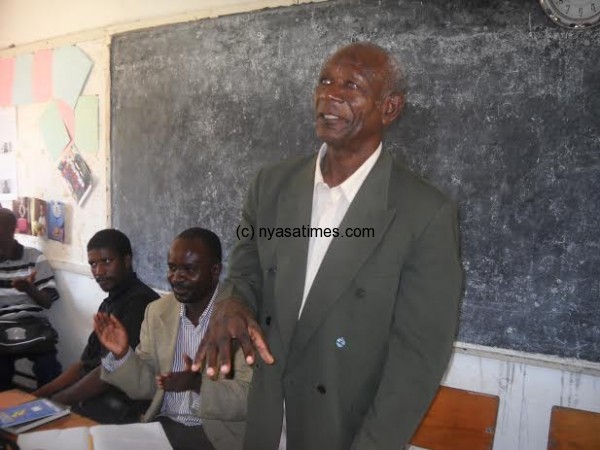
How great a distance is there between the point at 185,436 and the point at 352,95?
1.28 m

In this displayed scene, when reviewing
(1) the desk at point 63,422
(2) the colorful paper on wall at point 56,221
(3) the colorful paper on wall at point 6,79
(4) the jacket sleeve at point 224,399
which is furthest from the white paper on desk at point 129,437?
(3) the colorful paper on wall at point 6,79

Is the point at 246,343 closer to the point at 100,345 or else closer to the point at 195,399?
the point at 195,399

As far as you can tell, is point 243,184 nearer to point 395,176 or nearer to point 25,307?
point 395,176

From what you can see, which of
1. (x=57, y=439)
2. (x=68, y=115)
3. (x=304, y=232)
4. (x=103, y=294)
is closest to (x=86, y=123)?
(x=68, y=115)

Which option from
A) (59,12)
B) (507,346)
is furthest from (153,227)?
(507,346)

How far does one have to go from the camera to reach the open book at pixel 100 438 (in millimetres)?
1200

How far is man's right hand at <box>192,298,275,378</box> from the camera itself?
2.95 feet

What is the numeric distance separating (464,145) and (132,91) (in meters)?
1.92

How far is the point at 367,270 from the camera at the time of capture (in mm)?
1091

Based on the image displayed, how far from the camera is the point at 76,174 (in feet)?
10.4

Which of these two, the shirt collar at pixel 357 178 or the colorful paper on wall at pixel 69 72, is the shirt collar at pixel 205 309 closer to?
the shirt collar at pixel 357 178

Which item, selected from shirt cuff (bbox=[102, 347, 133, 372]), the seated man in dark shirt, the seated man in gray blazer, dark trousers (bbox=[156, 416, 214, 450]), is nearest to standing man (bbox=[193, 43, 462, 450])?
the seated man in gray blazer

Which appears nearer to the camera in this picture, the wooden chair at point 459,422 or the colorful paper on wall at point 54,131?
the wooden chair at point 459,422

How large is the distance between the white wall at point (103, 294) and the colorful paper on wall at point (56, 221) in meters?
0.11
